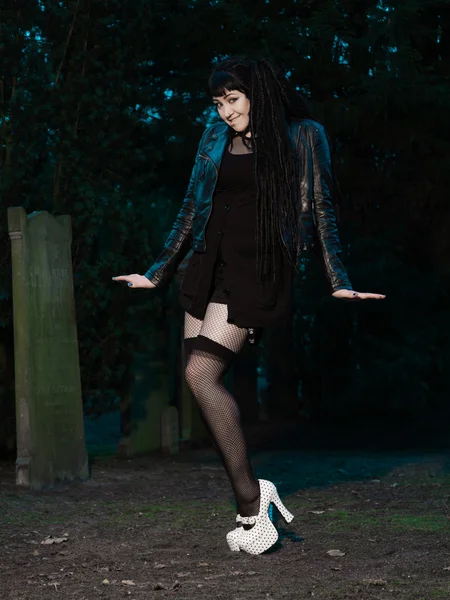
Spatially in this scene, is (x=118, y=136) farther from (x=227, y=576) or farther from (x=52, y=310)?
(x=227, y=576)

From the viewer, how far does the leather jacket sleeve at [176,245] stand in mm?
4773

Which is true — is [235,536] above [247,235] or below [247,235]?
below

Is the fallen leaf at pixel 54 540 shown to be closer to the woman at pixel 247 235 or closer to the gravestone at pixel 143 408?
the woman at pixel 247 235

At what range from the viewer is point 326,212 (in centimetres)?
461

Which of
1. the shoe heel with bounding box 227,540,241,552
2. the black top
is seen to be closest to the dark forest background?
the black top

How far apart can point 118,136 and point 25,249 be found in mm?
1551

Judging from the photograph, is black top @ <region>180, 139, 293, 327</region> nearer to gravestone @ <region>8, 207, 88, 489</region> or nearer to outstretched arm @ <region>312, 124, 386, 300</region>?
outstretched arm @ <region>312, 124, 386, 300</region>

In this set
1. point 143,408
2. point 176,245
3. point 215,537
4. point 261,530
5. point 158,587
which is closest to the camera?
point 158,587

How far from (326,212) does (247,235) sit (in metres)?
0.35

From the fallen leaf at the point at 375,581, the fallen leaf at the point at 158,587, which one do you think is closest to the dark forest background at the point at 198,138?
the fallen leaf at the point at 158,587

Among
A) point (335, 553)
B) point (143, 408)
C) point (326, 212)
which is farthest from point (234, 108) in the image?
point (143, 408)

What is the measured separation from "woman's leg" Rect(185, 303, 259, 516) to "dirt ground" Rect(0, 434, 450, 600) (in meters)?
0.31

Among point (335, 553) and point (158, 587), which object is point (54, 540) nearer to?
point (158, 587)

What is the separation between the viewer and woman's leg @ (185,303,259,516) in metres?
4.49
